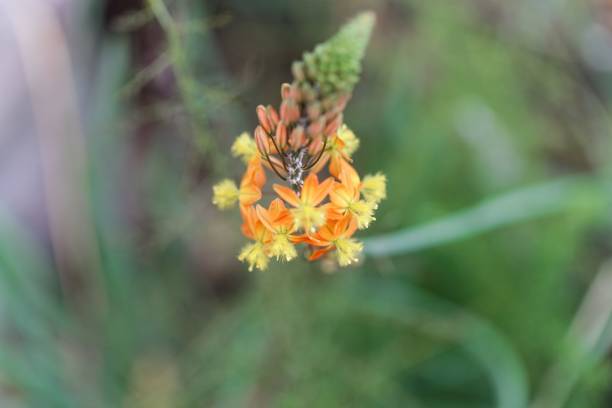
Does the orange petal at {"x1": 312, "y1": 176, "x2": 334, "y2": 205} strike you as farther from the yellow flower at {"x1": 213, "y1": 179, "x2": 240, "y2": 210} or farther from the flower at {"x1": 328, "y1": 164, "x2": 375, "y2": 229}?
the yellow flower at {"x1": 213, "y1": 179, "x2": 240, "y2": 210}

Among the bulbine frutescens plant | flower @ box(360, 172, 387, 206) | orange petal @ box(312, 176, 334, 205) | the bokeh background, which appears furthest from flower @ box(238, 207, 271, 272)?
the bokeh background

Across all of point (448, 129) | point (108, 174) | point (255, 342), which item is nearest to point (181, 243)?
point (108, 174)

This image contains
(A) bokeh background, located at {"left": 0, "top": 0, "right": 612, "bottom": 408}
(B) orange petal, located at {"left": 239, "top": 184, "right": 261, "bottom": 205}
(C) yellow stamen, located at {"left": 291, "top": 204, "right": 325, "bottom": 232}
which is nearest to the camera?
(C) yellow stamen, located at {"left": 291, "top": 204, "right": 325, "bottom": 232}

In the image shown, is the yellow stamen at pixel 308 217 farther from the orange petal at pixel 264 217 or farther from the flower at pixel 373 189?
the flower at pixel 373 189

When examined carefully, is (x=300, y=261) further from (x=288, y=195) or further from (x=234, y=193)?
(x=288, y=195)

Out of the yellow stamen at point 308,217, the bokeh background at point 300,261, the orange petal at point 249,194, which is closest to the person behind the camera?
the yellow stamen at point 308,217

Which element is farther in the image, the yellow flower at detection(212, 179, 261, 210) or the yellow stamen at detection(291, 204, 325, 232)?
the yellow flower at detection(212, 179, 261, 210)

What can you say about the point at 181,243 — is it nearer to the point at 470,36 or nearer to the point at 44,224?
the point at 44,224

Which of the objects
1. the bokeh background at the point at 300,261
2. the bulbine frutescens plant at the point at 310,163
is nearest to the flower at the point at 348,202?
the bulbine frutescens plant at the point at 310,163
